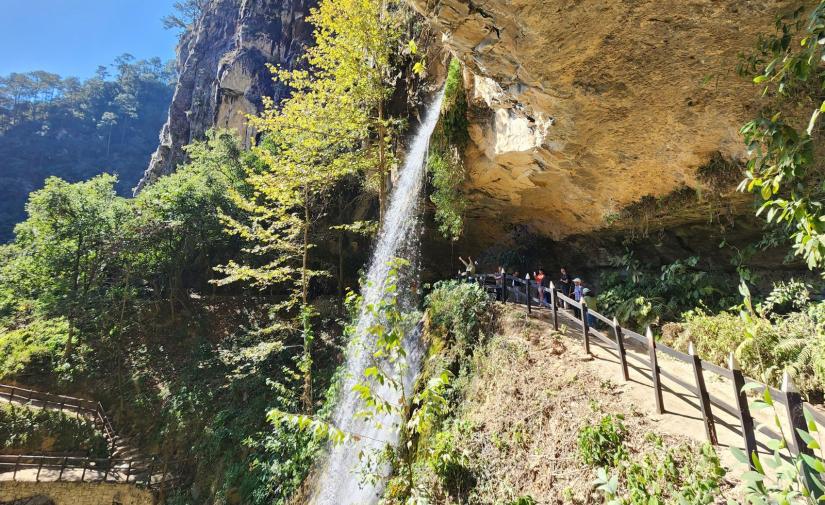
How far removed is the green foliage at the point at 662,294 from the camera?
8516mm

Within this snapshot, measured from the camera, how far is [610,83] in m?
5.98

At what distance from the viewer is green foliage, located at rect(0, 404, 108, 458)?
40.2ft

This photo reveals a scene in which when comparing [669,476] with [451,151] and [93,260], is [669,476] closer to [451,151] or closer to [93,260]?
[451,151]

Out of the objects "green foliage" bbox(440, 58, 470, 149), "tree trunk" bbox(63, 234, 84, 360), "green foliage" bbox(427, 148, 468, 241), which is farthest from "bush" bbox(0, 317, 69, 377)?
"green foliage" bbox(440, 58, 470, 149)

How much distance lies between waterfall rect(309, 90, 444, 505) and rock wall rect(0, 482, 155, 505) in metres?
6.99

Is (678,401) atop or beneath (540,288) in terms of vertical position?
beneath

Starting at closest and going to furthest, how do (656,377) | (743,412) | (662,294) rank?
(743,412)
(656,377)
(662,294)

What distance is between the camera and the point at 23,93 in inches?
2253

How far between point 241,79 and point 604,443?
30.4m

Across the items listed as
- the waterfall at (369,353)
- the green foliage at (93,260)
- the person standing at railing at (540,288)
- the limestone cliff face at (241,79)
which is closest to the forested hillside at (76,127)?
the limestone cliff face at (241,79)

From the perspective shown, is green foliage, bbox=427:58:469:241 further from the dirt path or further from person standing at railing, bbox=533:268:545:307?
the dirt path

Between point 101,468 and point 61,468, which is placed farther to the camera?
point 101,468

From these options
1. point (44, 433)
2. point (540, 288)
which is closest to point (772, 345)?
point (540, 288)

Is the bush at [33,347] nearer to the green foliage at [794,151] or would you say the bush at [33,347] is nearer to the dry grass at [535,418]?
the dry grass at [535,418]
